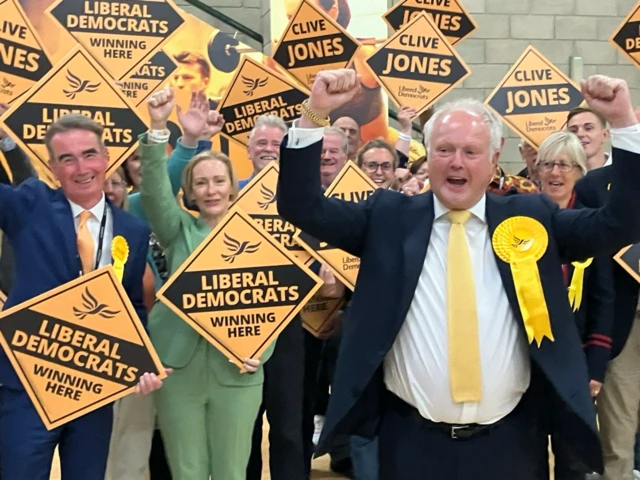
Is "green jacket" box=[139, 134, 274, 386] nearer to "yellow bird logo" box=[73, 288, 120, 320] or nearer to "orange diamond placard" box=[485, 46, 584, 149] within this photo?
"yellow bird logo" box=[73, 288, 120, 320]

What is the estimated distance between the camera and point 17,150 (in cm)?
282

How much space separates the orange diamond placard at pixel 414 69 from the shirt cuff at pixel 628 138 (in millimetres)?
2189

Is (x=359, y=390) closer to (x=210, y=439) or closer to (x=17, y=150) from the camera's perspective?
(x=210, y=439)

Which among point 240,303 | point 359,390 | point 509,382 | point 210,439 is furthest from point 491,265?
point 210,439

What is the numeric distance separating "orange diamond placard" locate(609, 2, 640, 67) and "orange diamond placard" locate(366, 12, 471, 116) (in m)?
0.69

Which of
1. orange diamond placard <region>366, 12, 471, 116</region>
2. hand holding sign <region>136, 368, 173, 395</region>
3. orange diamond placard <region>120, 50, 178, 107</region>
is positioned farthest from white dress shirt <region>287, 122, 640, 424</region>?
A: orange diamond placard <region>366, 12, 471, 116</region>

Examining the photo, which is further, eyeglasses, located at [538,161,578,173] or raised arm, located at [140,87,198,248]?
eyeglasses, located at [538,161,578,173]

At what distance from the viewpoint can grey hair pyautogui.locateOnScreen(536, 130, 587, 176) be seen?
Result: 2.99 meters

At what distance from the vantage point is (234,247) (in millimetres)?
2646

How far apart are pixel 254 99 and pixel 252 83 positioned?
0.23 feet

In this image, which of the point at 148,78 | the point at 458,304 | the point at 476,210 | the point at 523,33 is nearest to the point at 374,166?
the point at 148,78

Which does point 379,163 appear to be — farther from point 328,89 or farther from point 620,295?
point 328,89

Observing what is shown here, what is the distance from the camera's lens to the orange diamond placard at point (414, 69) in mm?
3840

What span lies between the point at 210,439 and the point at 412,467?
3.39ft
